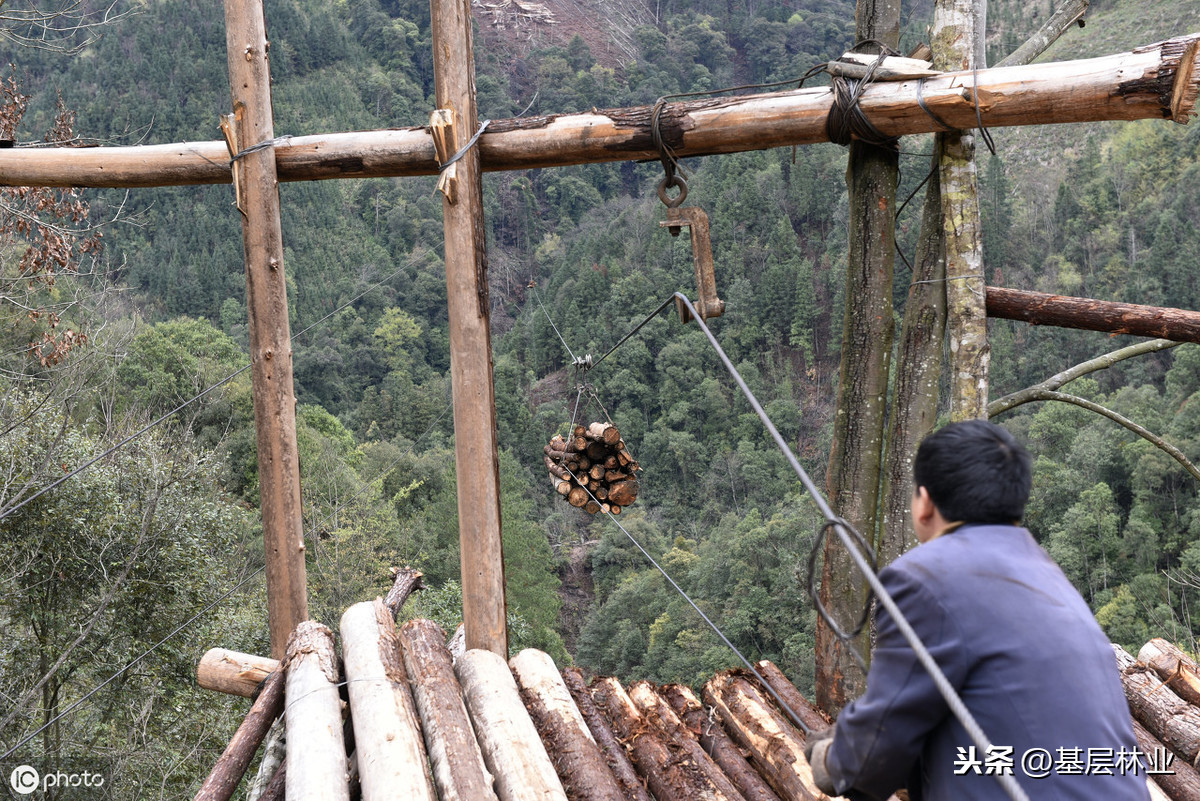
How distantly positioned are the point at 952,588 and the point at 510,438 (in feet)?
142

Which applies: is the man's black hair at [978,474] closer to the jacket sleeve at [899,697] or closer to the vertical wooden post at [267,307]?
the jacket sleeve at [899,697]

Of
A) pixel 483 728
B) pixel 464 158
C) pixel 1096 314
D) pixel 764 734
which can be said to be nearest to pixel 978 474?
pixel 764 734

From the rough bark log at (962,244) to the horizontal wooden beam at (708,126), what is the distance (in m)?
0.39

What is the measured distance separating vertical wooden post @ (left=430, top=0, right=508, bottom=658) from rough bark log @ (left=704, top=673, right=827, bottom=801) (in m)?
0.98

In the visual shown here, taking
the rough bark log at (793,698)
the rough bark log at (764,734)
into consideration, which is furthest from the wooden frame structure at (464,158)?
the rough bark log at (793,698)

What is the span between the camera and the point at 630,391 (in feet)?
159

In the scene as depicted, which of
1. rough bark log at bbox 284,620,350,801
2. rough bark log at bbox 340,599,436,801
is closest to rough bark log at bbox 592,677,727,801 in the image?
rough bark log at bbox 340,599,436,801

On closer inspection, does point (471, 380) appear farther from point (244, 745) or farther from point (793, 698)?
point (793, 698)

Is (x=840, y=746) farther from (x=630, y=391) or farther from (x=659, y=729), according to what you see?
(x=630, y=391)

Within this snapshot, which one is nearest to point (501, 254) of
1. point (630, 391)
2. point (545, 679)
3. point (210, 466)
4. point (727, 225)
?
point (727, 225)

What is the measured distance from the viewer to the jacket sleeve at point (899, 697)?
1.69 m

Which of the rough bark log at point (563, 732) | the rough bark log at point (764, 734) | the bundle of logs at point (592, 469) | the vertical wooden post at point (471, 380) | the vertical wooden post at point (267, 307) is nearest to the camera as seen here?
the rough bark log at point (563, 732)

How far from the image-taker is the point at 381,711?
3.05m

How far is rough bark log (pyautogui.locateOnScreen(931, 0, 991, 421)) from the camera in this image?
422 cm
